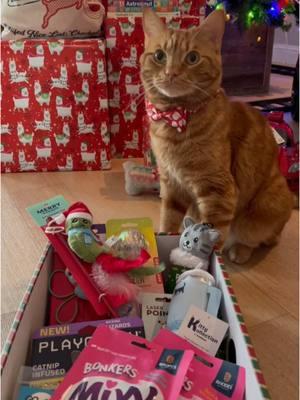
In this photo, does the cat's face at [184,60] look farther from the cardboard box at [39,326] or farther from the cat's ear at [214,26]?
the cardboard box at [39,326]

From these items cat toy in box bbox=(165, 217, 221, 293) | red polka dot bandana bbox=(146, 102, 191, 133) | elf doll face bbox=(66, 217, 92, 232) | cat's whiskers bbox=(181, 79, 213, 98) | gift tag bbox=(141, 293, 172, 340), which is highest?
cat's whiskers bbox=(181, 79, 213, 98)

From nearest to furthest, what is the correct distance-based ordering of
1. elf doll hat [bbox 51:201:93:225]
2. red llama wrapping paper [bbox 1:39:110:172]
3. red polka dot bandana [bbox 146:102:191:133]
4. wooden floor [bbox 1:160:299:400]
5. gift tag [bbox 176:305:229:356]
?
gift tag [bbox 176:305:229:356] → elf doll hat [bbox 51:201:93:225] → wooden floor [bbox 1:160:299:400] → red polka dot bandana [bbox 146:102:191:133] → red llama wrapping paper [bbox 1:39:110:172]

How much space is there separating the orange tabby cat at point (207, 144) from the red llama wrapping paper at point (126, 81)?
0.67 meters

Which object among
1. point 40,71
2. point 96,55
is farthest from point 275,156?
point 40,71

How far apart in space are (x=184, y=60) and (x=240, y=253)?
65cm

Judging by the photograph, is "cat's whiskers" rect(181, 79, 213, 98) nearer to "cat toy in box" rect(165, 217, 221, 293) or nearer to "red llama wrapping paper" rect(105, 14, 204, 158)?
"cat toy in box" rect(165, 217, 221, 293)

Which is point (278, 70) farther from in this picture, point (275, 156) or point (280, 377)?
point (280, 377)

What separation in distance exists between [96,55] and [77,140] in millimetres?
394

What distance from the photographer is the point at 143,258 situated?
0.87 metres

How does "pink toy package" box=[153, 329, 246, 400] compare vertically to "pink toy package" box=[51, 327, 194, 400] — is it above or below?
below

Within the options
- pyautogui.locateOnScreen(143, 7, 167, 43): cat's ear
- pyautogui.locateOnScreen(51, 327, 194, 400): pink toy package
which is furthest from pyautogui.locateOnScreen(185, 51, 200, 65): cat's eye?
pyautogui.locateOnScreen(51, 327, 194, 400): pink toy package

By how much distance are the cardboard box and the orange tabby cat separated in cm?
31

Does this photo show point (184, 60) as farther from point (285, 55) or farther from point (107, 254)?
point (285, 55)

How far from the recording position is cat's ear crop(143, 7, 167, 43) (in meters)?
1.15
